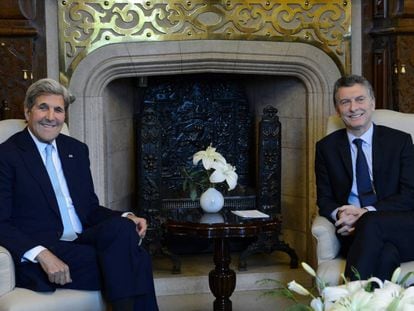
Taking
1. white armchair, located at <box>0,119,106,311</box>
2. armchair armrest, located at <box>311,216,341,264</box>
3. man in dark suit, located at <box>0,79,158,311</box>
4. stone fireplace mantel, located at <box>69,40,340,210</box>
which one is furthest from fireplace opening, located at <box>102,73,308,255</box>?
white armchair, located at <box>0,119,106,311</box>

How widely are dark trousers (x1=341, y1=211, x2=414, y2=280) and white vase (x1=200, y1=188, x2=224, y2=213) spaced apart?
72 cm

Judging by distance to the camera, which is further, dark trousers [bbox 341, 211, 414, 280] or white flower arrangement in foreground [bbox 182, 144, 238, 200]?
white flower arrangement in foreground [bbox 182, 144, 238, 200]

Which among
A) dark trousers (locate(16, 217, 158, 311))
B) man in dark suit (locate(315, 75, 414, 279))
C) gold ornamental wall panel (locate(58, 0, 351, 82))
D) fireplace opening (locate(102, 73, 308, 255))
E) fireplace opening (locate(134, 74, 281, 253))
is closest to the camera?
dark trousers (locate(16, 217, 158, 311))

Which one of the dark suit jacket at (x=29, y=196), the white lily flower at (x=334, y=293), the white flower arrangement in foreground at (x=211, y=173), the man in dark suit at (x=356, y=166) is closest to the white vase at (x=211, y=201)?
the white flower arrangement in foreground at (x=211, y=173)

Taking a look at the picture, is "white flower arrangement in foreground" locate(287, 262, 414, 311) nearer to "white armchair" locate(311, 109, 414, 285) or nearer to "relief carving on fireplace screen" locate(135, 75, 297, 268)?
"white armchair" locate(311, 109, 414, 285)

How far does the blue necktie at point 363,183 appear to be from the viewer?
3.63 meters

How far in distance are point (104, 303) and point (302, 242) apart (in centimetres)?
220

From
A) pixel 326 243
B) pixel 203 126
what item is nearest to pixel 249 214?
pixel 326 243

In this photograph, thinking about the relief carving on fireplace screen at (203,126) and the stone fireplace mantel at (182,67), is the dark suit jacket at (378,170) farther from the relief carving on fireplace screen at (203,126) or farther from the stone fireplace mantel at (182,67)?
the relief carving on fireplace screen at (203,126)

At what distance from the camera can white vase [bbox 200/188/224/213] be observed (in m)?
3.81

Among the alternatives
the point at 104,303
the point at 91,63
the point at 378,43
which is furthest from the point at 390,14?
the point at 104,303

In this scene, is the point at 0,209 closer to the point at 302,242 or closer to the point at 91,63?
the point at 91,63

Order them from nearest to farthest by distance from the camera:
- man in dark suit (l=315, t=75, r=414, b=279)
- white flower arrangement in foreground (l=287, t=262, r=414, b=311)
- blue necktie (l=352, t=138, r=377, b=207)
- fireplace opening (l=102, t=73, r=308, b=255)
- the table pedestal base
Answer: white flower arrangement in foreground (l=287, t=262, r=414, b=311), man in dark suit (l=315, t=75, r=414, b=279), blue necktie (l=352, t=138, r=377, b=207), the table pedestal base, fireplace opening (l=102, t=73, r=308, b=255)

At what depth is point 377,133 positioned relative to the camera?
371 centimetres
